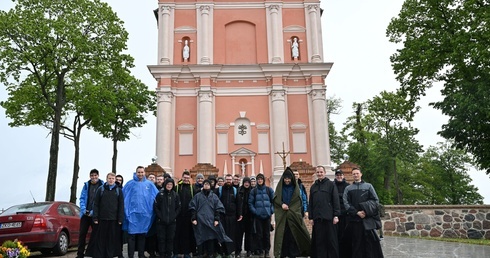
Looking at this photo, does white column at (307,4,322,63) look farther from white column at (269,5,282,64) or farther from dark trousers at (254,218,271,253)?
dark trousers at (254,218,271,253)

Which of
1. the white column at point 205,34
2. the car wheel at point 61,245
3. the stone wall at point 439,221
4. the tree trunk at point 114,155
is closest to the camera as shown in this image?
the car wheel at point 61,245

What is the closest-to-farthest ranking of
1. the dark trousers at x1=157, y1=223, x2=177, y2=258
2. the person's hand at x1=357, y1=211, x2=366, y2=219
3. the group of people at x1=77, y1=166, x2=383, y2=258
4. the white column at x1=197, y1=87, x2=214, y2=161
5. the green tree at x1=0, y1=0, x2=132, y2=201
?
1. the person's hand at x1=357, y1=211, x2=366, y2=219
2. the group of people at x1=77, y1=166, x2=383, y2=258
3. the dark trousers at x1=157, y1=223, x2=177, y2=258
4. the green tree at x1=0, y1=0, x2=132, y2=201
5. the white column at x1=197, y1=87, x2=214, y2=161

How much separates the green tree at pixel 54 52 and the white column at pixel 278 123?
396 inches

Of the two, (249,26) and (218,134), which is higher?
(249,26)

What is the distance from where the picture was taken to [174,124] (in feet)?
89.8

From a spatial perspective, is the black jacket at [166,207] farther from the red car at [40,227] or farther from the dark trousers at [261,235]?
the red car at [40,227]

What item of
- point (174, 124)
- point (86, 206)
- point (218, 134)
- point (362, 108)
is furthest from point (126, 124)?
point (86, 206)

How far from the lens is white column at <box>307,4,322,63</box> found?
28.5 meters

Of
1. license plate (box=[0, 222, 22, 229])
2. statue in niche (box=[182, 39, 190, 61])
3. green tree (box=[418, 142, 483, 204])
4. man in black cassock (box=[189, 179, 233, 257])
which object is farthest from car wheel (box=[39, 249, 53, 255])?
green tree (box=[418, 142, 483, 204])

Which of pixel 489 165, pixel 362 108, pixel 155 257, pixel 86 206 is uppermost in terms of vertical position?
pixel 362 108

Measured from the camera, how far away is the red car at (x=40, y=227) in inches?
364

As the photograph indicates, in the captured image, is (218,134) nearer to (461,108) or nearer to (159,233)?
(461,108)

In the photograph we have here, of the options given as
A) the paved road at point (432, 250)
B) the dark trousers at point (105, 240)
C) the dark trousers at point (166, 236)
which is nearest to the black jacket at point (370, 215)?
the paved road at point (432, 250)

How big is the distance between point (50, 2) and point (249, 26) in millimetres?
13608
